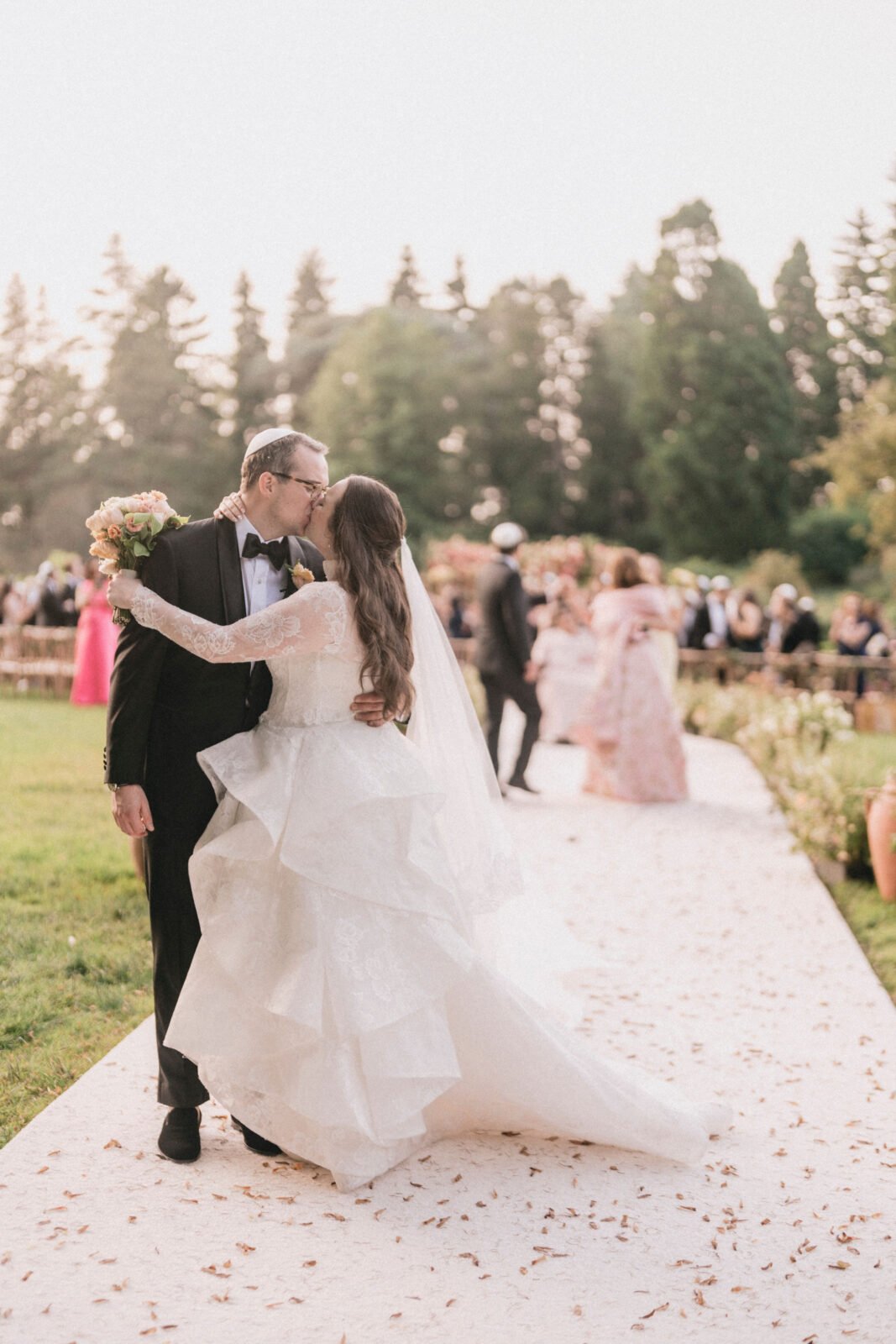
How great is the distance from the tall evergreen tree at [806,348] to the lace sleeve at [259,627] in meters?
46.6

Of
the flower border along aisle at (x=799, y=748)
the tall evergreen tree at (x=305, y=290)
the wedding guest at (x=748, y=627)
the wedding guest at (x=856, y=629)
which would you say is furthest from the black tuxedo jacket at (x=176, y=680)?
the tall evergreen tree at (x=305, y=290)

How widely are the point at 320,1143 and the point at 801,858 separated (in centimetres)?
522

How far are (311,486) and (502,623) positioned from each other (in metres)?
5.86

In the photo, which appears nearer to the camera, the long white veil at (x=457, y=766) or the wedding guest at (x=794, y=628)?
the long white veil at (x=457, y=766)

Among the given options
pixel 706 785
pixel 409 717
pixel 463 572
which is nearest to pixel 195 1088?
pixel 409 717

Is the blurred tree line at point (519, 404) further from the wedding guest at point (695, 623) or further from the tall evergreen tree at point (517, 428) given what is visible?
the wedding guest at point (695, 623)

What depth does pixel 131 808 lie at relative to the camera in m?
3.36

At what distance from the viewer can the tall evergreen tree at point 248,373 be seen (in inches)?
1919

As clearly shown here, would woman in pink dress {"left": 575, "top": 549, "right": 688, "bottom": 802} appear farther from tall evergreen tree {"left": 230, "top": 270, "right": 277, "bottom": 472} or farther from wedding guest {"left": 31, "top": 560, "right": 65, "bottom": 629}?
tall evergreen tree {"left": 230, "top": 270, "right": 277, "bottom": 472}

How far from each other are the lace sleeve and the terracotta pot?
14.4ft

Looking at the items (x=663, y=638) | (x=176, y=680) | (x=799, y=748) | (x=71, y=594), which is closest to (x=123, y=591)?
(x=176, y=680)

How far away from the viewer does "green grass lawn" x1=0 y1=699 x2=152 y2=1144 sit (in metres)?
4.20

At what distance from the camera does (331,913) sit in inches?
128

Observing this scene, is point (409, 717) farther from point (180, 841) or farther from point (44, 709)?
point (44, 709)
